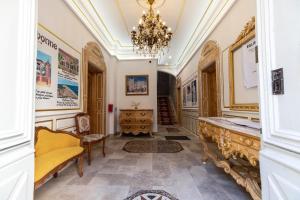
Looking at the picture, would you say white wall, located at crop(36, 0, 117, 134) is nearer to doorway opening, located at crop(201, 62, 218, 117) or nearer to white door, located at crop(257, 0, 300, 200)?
white door, located at crop(257, 0, 300, 200)

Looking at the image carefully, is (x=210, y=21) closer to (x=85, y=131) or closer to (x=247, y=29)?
(x=247, y=29)

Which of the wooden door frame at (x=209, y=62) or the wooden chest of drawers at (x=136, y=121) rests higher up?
the wooden door frame at (x=209, y=62)

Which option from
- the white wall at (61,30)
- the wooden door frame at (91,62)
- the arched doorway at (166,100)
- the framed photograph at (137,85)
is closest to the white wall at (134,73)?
the framed photograph at (137,85)

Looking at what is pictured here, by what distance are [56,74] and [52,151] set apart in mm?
1326

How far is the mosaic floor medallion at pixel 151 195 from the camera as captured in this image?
2.07 metres

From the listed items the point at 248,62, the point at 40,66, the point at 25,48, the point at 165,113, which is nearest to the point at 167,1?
the point at 248,62

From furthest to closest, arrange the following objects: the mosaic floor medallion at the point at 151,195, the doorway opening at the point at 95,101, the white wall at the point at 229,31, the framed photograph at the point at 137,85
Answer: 1. the framed photograph at the point at 137,85
2. the doorway opening at the point at 95,101
3. the white wall at the point at 229,31
4. the mosaic floor medallion at the point at 151,195

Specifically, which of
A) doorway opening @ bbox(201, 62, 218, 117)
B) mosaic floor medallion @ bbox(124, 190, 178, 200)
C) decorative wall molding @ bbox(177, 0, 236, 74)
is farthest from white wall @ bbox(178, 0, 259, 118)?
mosaic floor medallion @ bbox(124, 190, 178, 200)

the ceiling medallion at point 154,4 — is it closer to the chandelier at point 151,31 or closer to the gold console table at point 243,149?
the chandelier at point 151,31

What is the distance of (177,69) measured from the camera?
32.0ft

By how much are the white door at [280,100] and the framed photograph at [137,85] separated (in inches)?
246

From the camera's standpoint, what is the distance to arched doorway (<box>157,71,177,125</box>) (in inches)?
462

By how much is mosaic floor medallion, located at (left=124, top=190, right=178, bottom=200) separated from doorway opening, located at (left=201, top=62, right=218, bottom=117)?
134 inches

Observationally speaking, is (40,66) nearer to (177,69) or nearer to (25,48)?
(25,48)
